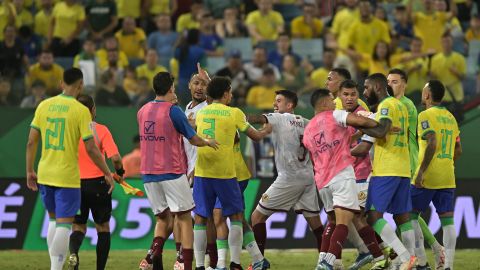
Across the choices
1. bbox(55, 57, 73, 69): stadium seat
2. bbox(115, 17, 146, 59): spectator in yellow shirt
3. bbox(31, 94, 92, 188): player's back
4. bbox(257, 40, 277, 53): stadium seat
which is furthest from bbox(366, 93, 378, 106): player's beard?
bbox(115, 17, 146, 59): spectator in yellow shirt

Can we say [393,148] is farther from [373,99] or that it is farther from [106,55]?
[106,55]

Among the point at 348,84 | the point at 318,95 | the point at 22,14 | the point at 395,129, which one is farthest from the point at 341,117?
the point at 22,14

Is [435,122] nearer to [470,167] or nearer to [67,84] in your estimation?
[67,84]

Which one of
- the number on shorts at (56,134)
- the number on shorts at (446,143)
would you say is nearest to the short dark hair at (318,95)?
the number on shorts at (446,143)

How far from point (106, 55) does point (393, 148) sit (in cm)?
1047

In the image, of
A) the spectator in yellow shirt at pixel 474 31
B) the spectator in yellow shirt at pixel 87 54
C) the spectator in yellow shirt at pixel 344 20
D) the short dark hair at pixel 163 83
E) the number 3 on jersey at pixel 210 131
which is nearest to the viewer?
the short dark hair at pixel 163 83

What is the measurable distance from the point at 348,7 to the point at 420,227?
34.1 ft

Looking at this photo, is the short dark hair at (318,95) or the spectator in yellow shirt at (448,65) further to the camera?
the spectator in yellow shirt at (448,65)

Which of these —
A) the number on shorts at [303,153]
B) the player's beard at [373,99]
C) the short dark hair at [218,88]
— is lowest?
the number on shorts at [303,153]

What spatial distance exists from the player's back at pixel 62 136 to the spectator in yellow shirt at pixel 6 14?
36.0 ft

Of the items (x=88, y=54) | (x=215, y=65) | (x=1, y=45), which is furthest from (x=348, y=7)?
(x=1, y=45)

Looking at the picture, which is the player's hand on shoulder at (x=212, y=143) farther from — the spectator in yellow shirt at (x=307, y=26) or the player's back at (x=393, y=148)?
the spectator in yellow shirt at (x=307, y=26)

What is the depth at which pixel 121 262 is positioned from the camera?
16734mm

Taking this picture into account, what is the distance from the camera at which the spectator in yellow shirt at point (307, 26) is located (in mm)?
24453
